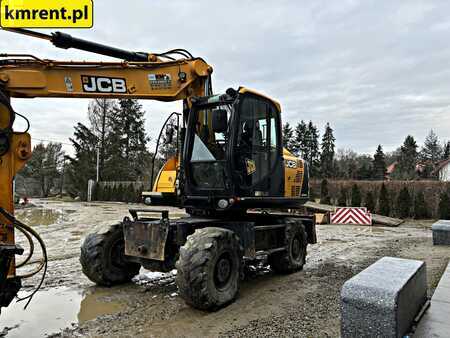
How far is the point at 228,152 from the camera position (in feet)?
19.9

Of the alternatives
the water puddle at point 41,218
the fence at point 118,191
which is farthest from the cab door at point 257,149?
the fence at point 118,191

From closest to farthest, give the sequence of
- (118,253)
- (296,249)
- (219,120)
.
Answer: (219,120) → (118,253) → (296,249)

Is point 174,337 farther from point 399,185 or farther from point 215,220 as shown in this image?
point 399,185

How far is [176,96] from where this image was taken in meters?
6.18

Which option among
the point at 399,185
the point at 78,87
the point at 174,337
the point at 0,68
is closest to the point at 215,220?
the point at 174,337

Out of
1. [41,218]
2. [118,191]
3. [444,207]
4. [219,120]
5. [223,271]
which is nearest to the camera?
[223,271]

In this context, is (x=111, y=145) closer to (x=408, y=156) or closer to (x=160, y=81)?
(x=160, y=81)

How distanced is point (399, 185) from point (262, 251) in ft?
62.2

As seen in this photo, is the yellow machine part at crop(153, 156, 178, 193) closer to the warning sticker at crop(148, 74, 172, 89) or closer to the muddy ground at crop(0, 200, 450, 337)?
the warning sticker at crop(148, 74, 172, 89)

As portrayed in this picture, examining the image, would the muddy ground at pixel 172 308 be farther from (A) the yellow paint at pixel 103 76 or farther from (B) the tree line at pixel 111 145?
(B) the tree line at pixel 111 145

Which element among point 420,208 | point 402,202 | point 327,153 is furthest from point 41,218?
point 327,153

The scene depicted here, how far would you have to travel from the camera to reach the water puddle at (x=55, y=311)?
478 centimetres

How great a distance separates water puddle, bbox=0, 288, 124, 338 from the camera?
15.7 feet

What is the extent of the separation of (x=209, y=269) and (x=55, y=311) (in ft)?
7.25
